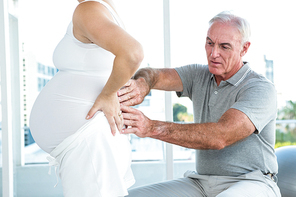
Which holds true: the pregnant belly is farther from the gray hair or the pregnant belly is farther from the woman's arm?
the gray hair

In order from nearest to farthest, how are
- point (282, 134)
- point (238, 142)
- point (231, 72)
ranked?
1. point (238, 142)
2. point (231, 72)
3. point (282, 134)

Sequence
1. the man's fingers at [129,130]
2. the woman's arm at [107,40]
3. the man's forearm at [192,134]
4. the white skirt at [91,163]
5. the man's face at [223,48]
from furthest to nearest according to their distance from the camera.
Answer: the man's face at [223,48], the man's forearm at [192,134], the man's fingers at [129,130], the white skirt at [91,163], the woman's arm at [107,40]

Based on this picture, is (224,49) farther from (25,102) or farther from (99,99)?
(25,102)

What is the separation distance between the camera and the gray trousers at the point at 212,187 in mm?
1556

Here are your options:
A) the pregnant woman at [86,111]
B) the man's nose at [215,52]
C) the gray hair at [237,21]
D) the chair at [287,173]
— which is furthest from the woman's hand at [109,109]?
the chair at [287,173]

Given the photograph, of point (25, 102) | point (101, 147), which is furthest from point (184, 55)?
point (101, 147)


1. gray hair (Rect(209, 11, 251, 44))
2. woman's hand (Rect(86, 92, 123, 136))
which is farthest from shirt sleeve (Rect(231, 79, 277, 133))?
woman's hand (Rect(86, 92, 123, 136))

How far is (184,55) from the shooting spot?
8.75 feet

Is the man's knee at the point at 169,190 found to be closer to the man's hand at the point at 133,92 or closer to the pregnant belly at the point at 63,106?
the man's hand at the point at 133,92

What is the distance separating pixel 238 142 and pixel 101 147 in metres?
0.93

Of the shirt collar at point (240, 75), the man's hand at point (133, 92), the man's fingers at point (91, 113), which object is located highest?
the shirt collar at point (240, 75)

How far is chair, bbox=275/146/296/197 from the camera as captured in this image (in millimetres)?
2039

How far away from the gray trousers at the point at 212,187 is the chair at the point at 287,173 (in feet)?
1.29

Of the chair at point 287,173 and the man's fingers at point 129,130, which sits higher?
the man's fingers at point 129,130
